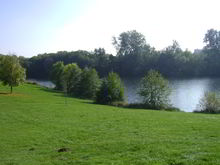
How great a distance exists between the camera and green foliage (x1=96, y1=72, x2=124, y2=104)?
44.6m

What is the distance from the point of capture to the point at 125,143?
1123 cm

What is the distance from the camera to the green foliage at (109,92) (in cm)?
4462

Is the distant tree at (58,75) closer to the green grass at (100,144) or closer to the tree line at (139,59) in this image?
the tree line at (139,59)

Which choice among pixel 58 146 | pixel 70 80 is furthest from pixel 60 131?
pixel 70 80

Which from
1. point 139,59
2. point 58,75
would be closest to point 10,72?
point 58,75

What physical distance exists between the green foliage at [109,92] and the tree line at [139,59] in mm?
68156

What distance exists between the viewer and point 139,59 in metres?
124

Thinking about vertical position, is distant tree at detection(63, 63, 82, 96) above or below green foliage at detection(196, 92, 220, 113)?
above

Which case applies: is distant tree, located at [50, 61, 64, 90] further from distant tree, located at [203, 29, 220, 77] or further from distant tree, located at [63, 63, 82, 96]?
distant tree, located at [203, 29, 220, 77]

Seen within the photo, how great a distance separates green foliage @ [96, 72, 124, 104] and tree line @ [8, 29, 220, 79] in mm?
68156

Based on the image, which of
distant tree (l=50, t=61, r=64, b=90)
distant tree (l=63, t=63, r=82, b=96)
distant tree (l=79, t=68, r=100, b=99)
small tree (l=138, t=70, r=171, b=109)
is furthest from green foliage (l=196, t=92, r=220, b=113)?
distant tree (l=50, t=61, r=64, b=90)

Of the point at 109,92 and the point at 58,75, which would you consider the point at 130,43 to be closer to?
the point at 58,75

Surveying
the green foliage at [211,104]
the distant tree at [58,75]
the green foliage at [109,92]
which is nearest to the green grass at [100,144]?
the green foliage at [211,104]

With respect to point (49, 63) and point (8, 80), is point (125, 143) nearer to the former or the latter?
point (8, 80)
